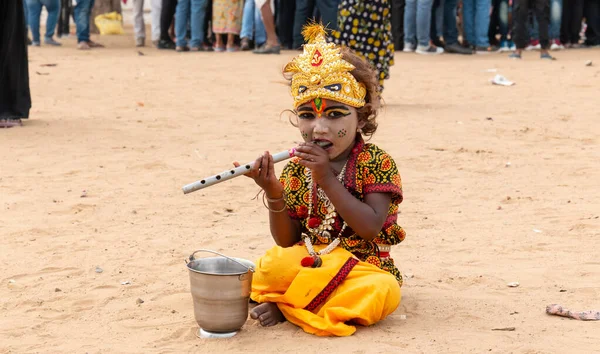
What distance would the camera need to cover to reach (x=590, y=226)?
5160 millimetres

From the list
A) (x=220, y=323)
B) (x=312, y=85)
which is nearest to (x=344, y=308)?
(x=220, y=323)

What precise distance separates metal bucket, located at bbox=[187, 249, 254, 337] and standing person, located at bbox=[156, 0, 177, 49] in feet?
37.8

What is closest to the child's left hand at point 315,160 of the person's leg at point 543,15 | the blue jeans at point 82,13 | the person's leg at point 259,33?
the person's leg at point 543,15

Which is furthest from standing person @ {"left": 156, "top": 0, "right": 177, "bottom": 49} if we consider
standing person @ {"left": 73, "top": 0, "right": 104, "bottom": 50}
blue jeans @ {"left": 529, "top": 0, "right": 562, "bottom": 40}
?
blue jeans @ {"left": 529, "top": 0, "right": 562, "bottom": 40}

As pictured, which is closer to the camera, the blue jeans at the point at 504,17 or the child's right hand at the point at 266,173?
the child's right hand at the point at 266,173

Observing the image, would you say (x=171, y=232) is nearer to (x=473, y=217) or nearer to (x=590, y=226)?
(x=473, y=217)

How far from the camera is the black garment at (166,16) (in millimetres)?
14578

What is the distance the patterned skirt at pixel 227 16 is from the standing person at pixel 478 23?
3431mm

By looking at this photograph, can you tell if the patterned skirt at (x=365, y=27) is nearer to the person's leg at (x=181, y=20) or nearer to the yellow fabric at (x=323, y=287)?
the yellow fabric at (x=323, y=287)

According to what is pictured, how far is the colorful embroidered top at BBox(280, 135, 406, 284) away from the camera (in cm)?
375

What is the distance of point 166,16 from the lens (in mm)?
14797

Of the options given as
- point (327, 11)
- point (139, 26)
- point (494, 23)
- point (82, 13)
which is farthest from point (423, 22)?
point (82, 13)

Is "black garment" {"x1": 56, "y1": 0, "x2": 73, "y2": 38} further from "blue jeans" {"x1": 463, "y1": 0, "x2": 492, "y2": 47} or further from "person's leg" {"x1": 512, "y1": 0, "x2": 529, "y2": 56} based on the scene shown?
"person's leg" {"x1": 512, "y1": 0, "x2": 529, "y2": 56}

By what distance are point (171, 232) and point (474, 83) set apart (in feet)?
22.6
